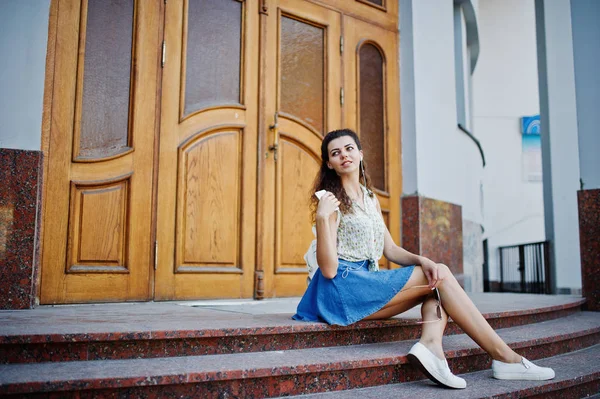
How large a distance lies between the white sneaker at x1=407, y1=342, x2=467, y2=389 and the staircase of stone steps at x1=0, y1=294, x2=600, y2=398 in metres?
0.05

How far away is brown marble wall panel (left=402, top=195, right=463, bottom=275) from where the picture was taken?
477 centimetres

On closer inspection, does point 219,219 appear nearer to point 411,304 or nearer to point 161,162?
point 161,162

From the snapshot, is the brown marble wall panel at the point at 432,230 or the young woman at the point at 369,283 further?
the brown marble wall panel at the point at 432,230

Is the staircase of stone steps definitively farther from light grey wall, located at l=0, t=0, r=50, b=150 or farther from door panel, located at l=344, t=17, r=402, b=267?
door panel, located at l=344, t=17, r=402, b=267

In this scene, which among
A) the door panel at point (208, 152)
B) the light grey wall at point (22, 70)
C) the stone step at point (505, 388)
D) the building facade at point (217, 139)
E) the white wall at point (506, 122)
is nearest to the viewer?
the stone step at point (505, 388)

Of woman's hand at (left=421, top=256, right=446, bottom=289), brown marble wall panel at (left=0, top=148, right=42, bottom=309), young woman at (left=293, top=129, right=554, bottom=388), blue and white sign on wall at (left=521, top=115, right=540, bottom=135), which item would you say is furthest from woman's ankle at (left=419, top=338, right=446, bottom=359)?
blue and white sign on wall at (left=521, top=115, right=540, bottom=135)

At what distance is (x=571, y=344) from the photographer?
328cm

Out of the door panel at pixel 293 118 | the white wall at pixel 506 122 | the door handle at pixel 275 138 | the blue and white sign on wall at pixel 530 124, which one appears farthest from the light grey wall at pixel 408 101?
the blue and white sign on wall at pixel 530 124

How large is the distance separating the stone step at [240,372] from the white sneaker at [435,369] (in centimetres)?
12

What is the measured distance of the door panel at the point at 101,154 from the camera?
3338 mm

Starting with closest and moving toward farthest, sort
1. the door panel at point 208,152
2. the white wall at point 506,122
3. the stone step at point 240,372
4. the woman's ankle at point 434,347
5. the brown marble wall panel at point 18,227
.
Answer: the stone step at point 240,372 < the woman's ankle at point 434,347 < the brown marble wall panel at point 18,227 < the door panel at point 208,152 < the white wall at point 506,122

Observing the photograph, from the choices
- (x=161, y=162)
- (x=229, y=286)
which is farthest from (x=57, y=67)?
(x=229, y=286)

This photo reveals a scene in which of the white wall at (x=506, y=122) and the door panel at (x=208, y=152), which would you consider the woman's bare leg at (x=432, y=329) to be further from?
the white wall at (x=506, y=122)

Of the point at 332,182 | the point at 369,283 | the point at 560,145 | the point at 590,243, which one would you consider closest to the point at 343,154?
the point at 332,182
